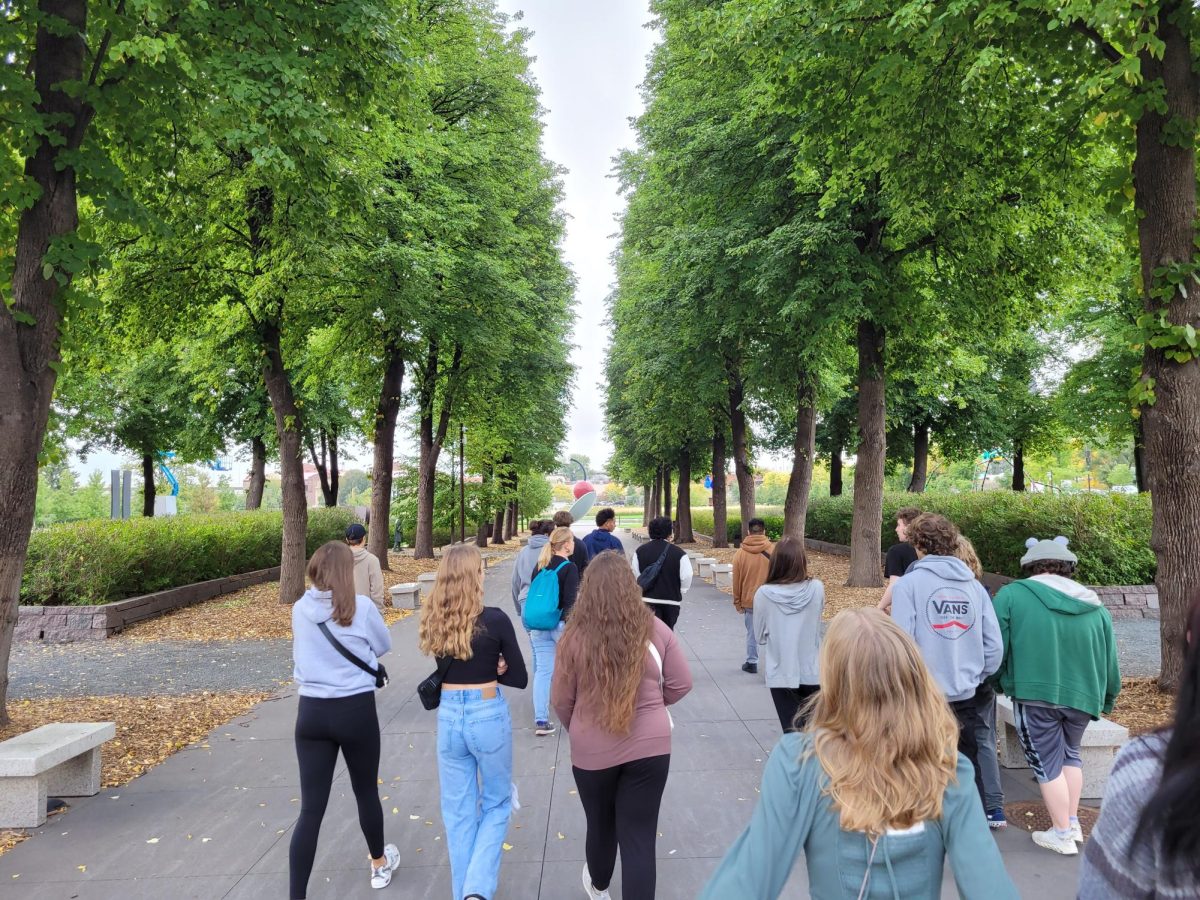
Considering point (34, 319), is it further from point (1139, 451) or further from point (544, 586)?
point (1139, 451)

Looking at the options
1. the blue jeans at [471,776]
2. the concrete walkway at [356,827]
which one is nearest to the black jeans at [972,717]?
the concrete walkway at [356,827]

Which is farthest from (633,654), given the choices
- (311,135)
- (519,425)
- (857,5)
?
(519,425)

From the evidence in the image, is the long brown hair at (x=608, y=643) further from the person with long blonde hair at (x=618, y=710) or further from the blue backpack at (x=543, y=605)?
→ the blue backpack at (x=543, y=605)

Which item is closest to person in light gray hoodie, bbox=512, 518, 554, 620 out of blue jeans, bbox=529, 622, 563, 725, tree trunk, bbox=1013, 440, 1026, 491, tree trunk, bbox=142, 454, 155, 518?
blue jeans, bbox=529, 622, 563, 725

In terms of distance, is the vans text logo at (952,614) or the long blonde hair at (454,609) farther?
the vans text logo at (952,614)

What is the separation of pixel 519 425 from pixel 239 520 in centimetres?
1249

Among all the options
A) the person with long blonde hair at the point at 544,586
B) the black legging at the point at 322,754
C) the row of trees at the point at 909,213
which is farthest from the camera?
the row of trees at the point at 909,213

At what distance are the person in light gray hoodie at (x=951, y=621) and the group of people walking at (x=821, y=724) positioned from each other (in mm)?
12

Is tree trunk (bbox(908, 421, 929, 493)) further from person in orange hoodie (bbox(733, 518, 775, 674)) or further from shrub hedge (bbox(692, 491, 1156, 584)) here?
person in orange hoodie (bbox(733, 518, 775, 674))

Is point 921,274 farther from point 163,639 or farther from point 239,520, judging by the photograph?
point 239,520

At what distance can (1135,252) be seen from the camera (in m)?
8.69

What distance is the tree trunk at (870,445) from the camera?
1559cm

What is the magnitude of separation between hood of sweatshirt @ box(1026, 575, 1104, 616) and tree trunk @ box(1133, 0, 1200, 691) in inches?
132

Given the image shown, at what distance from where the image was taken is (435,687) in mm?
3914
